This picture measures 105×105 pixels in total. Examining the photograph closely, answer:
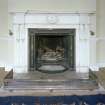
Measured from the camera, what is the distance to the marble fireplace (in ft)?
19.2

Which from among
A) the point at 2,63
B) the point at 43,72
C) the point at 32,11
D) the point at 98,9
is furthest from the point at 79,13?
the point at 2,63

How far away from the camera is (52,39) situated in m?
6.12

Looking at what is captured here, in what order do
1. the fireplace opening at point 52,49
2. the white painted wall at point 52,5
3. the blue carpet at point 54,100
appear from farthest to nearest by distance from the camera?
the fireplace opening at point 52,49 → the white painted wall at point 52,5 → the blue carpet at point 54,100

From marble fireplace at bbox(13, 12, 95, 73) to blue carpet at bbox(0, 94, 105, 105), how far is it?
2.16 metres

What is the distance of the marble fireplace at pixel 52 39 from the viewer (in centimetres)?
587

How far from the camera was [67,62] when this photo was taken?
6086 mm

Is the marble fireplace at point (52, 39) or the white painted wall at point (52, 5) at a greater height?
the white painted wall at point (52, 5)

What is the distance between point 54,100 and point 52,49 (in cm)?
245

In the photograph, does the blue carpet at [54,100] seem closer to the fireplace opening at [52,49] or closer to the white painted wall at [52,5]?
the fireplace opening at [52,49]

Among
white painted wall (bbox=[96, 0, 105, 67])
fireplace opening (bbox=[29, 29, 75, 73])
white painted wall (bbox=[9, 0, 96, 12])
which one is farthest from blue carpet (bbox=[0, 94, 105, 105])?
white painted wall (bbox=[9, 0, 96, 12])

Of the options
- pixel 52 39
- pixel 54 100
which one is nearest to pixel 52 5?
pixel 52 39

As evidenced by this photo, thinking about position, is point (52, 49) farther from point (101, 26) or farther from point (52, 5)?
point (101, 26)

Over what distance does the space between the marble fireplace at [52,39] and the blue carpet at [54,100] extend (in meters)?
2.16

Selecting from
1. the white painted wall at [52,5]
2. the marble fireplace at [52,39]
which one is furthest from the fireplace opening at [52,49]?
the white painted wall at [52,5]
